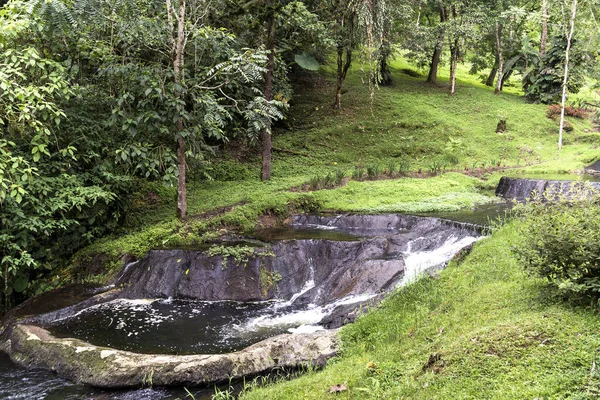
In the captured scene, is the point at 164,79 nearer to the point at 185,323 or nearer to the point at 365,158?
the point at 185,323

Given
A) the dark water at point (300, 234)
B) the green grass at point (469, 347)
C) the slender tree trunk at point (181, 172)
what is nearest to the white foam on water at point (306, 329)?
the green grass at point (469, 347)

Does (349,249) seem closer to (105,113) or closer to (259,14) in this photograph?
(105,113)

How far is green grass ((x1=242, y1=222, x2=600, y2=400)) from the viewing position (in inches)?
144

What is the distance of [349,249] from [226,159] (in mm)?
9919

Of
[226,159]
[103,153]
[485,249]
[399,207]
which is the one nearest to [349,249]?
[485,249]

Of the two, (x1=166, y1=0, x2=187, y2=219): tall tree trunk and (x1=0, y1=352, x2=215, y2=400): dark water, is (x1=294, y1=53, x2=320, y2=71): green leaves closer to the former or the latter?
(x1=166, y1=0, x2=187, y2=219): tall tree trunk

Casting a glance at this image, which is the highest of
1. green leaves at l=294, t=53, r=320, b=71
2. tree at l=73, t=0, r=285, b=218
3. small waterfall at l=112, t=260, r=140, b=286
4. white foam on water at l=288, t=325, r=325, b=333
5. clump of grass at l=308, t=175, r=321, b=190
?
green leaves at l=294, t=53, r=320, b=71

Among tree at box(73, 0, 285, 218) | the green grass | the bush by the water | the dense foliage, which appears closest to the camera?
the green grass

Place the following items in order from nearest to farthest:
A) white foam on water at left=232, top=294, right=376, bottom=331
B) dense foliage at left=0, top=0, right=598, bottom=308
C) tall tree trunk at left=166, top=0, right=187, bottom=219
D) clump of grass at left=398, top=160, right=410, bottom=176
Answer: white foam on water at left=232, top=294, right=376, bottom=331
dense foliage at left=0, top=0, right=598, bottom=308
tall tree trunk at left=166, top=0, right=187, bottom=219
clump of grass at left=398, top=160, right=410, bottom=176

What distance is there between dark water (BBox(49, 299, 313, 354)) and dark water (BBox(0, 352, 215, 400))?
1.03 metres

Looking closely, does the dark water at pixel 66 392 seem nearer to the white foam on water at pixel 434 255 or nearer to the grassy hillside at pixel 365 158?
the grassy hillside at pixel 365 158

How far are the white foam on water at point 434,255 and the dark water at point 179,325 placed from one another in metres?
2.42

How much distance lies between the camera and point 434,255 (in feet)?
31.6

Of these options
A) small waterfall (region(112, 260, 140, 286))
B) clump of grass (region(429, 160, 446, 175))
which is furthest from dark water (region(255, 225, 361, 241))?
clump of grass (region(429, 160, 446, 175))
